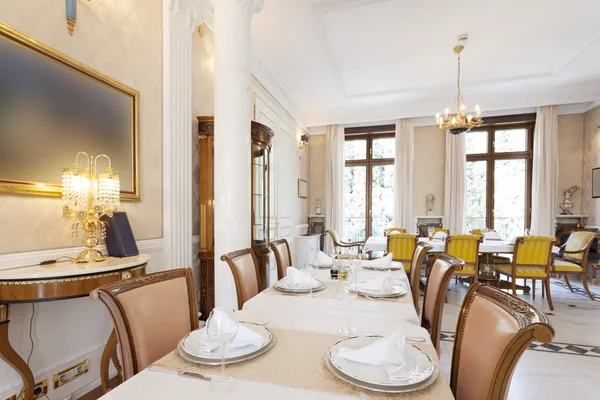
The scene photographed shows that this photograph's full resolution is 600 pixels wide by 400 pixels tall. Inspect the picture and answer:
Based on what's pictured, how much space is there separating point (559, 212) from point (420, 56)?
4.34 metres

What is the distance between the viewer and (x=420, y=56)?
426 cm

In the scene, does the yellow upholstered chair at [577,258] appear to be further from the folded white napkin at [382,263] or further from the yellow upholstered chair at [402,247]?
the folded white napkin at [382,263]

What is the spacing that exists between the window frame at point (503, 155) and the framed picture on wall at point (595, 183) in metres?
0.91

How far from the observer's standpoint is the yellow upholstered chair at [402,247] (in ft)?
13.1

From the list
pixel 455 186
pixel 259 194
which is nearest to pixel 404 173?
pixel 455 186

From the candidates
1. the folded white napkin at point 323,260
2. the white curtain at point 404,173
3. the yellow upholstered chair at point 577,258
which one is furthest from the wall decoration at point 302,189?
the yellow upholstered chair at point 577,258

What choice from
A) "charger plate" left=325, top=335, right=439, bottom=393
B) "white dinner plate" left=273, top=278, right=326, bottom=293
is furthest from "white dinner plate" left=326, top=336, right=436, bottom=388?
"white dinner plate" left=273, top=278, right=326, bottom=293

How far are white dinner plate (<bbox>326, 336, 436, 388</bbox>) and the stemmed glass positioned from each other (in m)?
0.18

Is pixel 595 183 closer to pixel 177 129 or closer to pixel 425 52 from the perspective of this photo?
pixel 425 52

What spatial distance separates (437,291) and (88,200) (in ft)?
6.81

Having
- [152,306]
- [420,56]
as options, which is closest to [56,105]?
[152,306]

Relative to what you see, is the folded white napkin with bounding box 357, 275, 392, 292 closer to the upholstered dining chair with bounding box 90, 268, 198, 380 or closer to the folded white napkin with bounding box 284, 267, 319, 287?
the folded white napkin with bounding box 284, 267, 319, 287

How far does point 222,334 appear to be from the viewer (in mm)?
812

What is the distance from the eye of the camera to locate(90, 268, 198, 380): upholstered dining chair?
1.00 m
